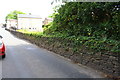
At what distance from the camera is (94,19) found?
24.0 feet

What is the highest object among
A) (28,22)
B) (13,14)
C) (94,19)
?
(13,14)

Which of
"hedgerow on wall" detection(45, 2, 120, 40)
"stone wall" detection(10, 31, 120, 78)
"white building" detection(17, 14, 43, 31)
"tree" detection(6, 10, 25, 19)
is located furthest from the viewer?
"tree" detection(6, 10, 25, 19)

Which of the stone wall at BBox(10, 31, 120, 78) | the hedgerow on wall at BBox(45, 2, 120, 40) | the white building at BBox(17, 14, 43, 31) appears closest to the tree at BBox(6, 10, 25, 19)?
the white building at BBox(17, 14, 43, 31)

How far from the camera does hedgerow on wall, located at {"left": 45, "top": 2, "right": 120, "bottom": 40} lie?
6074mm

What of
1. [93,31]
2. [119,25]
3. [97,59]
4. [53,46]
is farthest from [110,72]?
[53,46]

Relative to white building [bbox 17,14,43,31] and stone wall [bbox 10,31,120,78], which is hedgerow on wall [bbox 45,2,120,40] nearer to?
stone wall [bbox 10,31,120,78]

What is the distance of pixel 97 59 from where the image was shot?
5.39m

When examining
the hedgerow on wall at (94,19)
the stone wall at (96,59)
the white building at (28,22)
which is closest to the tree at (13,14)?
the white building at (28,22)

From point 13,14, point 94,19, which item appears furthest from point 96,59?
point 13,14

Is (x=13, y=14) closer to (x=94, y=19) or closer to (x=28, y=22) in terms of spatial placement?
(x=28, y=22)

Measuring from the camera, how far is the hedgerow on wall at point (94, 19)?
6074 millimetres

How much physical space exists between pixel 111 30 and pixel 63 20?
4.67 meters

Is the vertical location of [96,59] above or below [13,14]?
below

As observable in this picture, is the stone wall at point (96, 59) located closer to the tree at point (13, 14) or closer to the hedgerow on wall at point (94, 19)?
the hedgerow on wall at point (94, 19)
